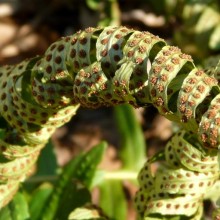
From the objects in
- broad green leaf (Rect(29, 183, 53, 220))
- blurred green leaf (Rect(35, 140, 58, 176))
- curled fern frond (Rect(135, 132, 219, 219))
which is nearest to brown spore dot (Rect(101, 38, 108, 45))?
curled fern frond (Rect(135, 132, 219, 219))

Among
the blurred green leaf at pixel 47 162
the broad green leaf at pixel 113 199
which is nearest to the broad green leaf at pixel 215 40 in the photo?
the broad green leaf at pixel 113 199

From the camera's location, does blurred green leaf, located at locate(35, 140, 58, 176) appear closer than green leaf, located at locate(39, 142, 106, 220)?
No

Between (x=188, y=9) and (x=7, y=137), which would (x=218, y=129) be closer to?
(x=7, y=137)

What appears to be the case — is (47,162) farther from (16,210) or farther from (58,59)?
(58,59)

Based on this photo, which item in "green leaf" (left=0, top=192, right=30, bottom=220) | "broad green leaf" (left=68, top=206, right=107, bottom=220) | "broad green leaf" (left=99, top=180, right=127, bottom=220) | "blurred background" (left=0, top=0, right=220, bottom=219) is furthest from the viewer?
"blurred background" (left=0, top=0, right=220, bottom=219)

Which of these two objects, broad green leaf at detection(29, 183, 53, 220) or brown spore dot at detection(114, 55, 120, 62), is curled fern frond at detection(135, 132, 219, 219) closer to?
brown spore dot at detection(114, 55, 120, 62)

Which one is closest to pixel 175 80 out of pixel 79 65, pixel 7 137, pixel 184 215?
pixel 79 65

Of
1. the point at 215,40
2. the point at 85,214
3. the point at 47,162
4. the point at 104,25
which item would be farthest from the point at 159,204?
the point at 104,25
